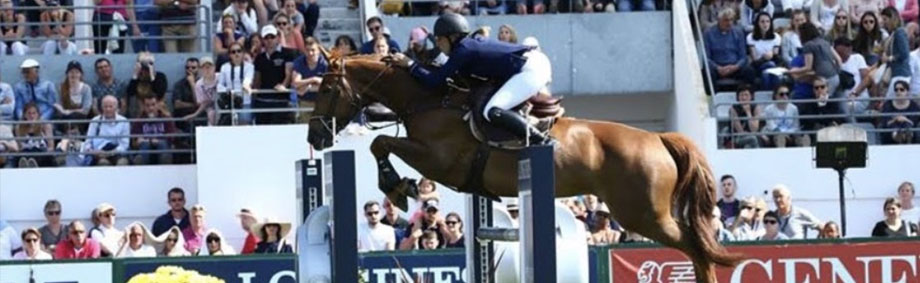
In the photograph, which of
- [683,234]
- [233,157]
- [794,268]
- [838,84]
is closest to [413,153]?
[683,234]

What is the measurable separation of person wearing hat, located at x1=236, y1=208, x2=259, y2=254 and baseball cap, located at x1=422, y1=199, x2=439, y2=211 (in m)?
1.55

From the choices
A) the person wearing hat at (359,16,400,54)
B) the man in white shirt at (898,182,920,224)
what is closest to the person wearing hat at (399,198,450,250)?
the person wearing hat at (359,16,400,54)

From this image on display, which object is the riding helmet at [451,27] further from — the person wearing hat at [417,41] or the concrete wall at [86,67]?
the concrete wall at [86,67]

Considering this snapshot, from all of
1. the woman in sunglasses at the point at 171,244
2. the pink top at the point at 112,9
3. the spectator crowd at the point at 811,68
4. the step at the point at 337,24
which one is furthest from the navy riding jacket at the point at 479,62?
the step at the point at 337,24

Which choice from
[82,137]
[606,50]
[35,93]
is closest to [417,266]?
[82,137]

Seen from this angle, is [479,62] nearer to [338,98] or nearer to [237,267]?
[338,98]

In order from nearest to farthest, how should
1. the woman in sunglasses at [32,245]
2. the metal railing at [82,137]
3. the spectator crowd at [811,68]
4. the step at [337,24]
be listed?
1. the woman in sunglasses at [32,245]
2. the metal railing at [82,137]
3. the spectator crowd at [811,68]
4. the step at [337,24]

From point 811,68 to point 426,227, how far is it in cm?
515

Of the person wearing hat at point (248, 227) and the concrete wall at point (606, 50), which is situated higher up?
the concrete wall at point (606, 50)

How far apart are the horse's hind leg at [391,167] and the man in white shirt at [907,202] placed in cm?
803

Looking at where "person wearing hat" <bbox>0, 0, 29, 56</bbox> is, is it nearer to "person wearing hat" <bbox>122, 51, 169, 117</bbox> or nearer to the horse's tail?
"person wearing hat" <bbox>122, 51, 169, 117</bbox>

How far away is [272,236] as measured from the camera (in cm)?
2339

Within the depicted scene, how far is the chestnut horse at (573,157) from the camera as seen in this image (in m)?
18.2

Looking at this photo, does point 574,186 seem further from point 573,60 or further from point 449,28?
point 573,60
